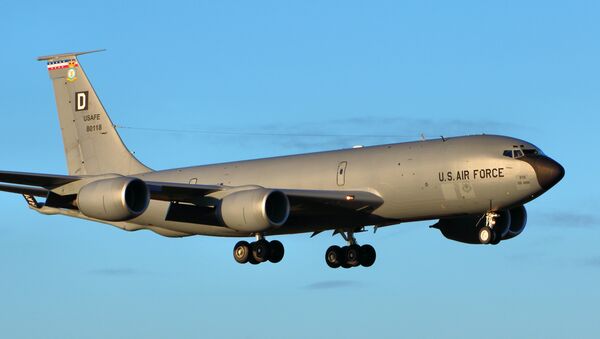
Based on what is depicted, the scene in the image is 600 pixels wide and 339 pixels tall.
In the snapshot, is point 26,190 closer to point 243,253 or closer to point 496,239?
point 243,253

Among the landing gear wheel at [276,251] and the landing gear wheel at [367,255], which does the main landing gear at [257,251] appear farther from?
the landing gear wheel at [367,255]

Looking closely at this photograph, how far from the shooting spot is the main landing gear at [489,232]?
2109 inches

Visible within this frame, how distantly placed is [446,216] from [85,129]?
68.8ft

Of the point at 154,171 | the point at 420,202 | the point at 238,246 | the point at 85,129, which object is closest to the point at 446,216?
the point at 420,202

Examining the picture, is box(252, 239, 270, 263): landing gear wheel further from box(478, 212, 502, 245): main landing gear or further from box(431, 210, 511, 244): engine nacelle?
box(478, 212, 502, 245): main landing gear

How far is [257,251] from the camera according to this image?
183ft

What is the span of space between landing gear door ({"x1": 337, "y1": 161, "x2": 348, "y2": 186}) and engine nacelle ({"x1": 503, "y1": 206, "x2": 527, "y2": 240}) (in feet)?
27.3

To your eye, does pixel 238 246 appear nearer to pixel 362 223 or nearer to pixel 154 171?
pixel 362 223

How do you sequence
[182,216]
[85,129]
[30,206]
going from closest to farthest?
[182,216] → [30,206] → [85,129]

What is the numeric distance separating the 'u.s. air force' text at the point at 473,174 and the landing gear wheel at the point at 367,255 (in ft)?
25.5

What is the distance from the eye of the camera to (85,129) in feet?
217

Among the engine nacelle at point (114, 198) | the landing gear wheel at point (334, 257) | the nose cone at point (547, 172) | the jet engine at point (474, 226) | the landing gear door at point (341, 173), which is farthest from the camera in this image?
the landing gear wheel at point (334, 257)

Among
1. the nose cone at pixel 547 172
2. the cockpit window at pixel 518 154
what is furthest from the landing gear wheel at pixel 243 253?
the nose cone at pixel 547 172

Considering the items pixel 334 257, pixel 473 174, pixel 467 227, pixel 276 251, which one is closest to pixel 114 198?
pixel 276 251
